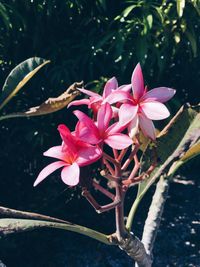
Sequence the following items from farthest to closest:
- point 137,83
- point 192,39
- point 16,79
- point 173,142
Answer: point 192,39 < point 16,79 < point 173,142 < point 137,83

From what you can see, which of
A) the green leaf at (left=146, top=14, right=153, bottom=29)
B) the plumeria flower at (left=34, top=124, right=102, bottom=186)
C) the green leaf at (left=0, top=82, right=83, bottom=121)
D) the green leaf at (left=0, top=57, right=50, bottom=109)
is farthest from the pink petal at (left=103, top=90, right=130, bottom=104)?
the green leaf at (left=146, top=14, right=153, bottom=29)

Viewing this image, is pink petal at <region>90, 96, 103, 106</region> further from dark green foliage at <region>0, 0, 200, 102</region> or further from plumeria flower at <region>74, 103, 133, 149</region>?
dark green foliage at <region>0, 0, 200, 102</region>

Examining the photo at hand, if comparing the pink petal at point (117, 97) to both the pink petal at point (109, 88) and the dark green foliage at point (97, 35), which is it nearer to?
the pink petal at point (109, 88)

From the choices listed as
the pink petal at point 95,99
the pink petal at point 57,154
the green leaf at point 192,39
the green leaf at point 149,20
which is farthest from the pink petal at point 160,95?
Answer: the green leaf at point 192,39

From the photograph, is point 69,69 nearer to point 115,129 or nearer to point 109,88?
point 109,88

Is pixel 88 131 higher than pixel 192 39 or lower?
higher

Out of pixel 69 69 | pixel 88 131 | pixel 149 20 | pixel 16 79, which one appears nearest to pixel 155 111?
pixel 88 131

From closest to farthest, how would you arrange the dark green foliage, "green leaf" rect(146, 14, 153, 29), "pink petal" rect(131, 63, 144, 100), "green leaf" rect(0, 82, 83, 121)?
"pink petal" rect(131, 63, 144, 100) < "green leaf" rect(0, 82, 83, 121) < "green leaf" rect(146, 14, 153, 29) < the dark green foliage

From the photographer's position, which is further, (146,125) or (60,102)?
(60,102)
